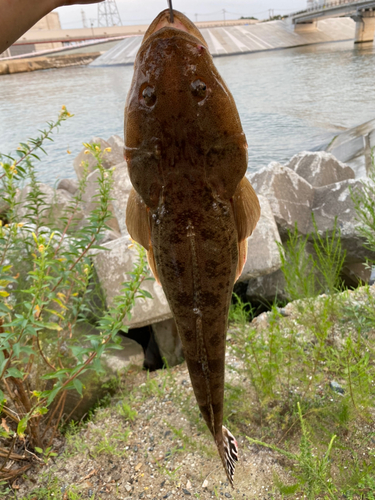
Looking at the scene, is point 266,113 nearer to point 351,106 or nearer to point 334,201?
point 351,106

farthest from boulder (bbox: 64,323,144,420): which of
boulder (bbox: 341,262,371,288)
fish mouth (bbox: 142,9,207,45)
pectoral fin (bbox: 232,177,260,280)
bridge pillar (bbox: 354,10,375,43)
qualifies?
bridge pillar (bbox: 354,10,375,43)

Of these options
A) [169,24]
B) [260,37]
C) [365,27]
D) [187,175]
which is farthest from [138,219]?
[260,37]

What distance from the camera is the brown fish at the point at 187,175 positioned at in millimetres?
933

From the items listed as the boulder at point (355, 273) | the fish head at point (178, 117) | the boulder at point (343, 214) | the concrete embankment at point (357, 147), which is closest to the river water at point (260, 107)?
the concrete embankment at point (357, 147)

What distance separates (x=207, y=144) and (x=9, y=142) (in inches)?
527

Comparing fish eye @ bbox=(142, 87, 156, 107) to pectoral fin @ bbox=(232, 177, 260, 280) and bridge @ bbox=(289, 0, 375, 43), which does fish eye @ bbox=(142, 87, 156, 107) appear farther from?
bridge @ bbox=(289, 0, 375, 43)

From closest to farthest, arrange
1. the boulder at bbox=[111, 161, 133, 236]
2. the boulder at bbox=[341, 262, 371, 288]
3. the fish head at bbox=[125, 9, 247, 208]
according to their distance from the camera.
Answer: the fish head at bbox=[125, 9, 247, 208]
the boulder at bbox=[341, 262, 371, 288]
the boulder at bbox=[111, 161, 133, 236]

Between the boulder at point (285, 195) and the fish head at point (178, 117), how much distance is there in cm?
346

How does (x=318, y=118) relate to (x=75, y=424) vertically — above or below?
above

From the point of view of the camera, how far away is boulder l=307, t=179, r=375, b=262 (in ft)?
13.2

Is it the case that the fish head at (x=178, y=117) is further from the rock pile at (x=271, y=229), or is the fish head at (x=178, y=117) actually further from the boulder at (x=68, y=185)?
the boulder at (x=68, y=185)

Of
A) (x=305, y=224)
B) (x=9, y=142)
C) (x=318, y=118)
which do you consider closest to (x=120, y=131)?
(x=9, y=142)

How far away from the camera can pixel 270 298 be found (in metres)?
4.07

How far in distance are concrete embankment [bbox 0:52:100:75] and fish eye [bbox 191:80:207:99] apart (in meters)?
34.7
